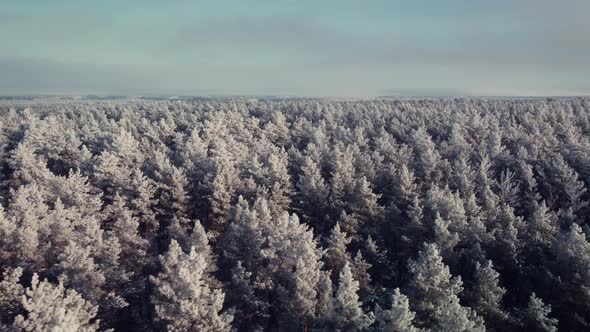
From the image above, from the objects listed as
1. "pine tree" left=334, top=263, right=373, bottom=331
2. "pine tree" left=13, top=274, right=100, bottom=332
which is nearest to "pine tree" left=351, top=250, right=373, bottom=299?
"pine tree" left=334, top=263, right=373, bottom=331

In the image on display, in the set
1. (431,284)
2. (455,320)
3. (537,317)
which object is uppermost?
(455,320)

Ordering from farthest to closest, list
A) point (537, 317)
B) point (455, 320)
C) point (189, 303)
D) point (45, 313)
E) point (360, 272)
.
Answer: point (360, 272)
point (537, 317)
point (189, 303)
point (455, 320)
point (45, 313)

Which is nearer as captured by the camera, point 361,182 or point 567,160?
point 361,182

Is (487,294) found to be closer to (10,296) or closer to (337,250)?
(337,250)

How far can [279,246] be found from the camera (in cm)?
2917

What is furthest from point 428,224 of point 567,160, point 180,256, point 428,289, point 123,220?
point 567,160

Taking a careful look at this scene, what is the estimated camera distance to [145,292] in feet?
122

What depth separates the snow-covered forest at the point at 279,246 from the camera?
2309 centimetres

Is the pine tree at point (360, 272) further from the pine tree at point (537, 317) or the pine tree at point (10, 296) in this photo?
the pine tree at point (10, 296)

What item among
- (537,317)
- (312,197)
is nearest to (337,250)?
(312,197)

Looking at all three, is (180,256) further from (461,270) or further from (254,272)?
(461,270)

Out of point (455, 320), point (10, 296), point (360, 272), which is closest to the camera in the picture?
point (455, 320)

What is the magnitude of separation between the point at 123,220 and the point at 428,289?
19992 millimetres

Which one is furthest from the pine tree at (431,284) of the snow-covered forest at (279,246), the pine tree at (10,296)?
the pine tree at (10,296)
